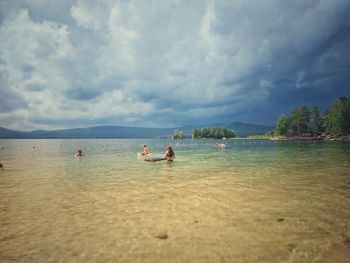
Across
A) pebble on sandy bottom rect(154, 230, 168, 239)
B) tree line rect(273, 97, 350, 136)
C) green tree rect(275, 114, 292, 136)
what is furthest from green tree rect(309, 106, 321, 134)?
pebble on sandy bottom rect(154, 230, 168, 239)

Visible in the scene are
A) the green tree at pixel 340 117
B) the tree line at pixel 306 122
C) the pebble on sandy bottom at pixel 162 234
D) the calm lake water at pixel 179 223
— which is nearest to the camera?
the calm lake water at pixel 179 223

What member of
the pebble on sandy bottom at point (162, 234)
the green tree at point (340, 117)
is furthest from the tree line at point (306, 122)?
the pebble on sandy bottom at point (162, 234)

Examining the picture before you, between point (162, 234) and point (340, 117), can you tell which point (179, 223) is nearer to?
point (162, 234)

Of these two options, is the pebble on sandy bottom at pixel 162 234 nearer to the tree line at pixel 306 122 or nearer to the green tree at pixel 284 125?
the tree line at pixel 306 122

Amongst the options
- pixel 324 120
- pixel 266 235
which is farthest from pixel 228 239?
pixel 324 120

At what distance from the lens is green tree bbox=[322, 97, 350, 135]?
145375 millimetres

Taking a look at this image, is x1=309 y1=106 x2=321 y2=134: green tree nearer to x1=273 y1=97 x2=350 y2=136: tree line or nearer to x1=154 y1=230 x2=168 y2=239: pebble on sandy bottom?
x1=273 y1=97 x2=350 y2=136: tree line

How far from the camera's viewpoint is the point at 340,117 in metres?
145

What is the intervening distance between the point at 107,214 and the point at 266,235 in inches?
306

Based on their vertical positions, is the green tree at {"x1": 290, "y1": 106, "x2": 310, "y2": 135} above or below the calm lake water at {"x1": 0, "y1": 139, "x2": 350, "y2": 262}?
above

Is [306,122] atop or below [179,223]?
atop

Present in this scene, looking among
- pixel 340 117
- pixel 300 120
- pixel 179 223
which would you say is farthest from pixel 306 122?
pixel 179 223

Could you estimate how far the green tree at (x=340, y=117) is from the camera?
145 metres

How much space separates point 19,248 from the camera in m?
8.72
